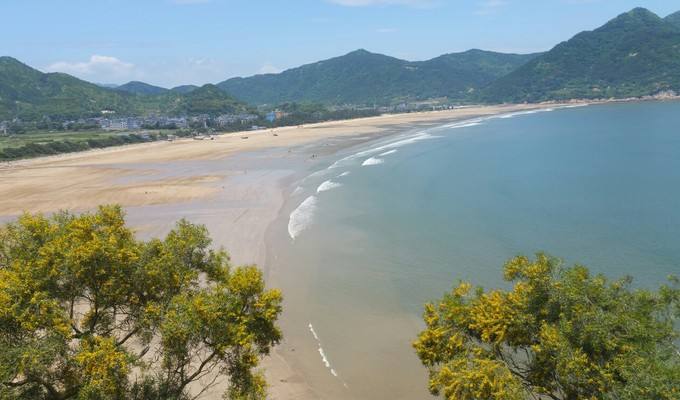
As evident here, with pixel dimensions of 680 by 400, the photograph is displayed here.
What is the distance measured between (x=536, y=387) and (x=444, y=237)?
21.1 m

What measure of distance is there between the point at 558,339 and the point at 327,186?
40.6m

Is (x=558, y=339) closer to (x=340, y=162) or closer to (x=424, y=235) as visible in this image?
(x=424, y=235)

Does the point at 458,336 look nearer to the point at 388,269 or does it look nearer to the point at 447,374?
the point at 447,374

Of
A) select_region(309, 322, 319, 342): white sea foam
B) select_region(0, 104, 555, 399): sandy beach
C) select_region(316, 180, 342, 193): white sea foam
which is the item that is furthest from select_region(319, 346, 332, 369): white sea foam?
select_region(316, 180, 342, 193): white sea foam

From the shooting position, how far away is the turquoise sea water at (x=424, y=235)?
743 inches

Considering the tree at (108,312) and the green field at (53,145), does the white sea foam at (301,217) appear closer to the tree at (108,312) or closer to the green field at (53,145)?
the tree at (108,312)

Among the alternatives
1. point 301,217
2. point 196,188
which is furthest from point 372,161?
point 301,217

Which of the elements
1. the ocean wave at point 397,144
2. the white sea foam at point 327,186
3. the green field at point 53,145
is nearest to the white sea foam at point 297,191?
the white sea foam at point 327,186

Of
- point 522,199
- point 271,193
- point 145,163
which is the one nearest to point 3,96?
point 145,163

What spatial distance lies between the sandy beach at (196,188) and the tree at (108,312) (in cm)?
469

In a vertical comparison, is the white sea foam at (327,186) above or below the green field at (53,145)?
below

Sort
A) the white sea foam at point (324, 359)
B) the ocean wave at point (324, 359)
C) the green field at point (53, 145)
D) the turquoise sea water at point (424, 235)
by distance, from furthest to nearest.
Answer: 1. the green field at point (53, 145)
2. the turquoise sea water at point (424, 235)
3. the white sea foam at point (324, 359)
4. the ocean wave at point (324, 359)

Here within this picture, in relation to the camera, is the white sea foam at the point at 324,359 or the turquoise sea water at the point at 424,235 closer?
the white sea foam at the point at 324,359

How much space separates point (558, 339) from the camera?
10.1 metres
